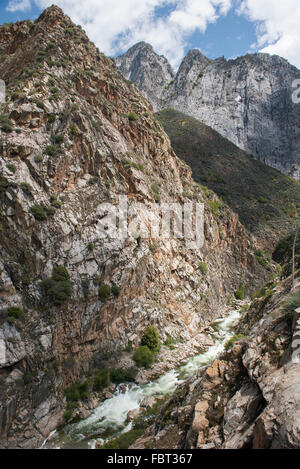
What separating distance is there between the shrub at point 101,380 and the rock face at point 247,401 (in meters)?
6.44

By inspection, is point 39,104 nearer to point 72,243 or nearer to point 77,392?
point 72,243

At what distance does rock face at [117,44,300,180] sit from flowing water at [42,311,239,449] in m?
84.2

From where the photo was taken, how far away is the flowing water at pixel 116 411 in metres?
13.5

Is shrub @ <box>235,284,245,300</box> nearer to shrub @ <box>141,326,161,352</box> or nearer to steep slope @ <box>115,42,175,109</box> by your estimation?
shrub @ <box>141,326,161,352</box>

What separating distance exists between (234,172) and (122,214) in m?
44.3

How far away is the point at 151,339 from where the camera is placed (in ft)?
68.0

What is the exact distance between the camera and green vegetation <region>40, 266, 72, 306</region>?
1758 centimetres

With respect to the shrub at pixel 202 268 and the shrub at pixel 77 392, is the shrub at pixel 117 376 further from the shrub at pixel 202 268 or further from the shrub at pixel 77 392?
the shrub at pixel 202 268

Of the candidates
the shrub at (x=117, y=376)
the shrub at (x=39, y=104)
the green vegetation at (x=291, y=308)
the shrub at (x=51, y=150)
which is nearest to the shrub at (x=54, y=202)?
the shrub at (x=51, y=150)

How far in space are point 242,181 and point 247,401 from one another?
56.9m

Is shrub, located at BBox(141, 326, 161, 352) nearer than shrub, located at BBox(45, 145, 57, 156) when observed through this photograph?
Yes

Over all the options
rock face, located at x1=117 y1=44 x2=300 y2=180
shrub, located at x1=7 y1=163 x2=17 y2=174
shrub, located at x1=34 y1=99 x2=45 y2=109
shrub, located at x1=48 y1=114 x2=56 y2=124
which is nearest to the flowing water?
shrub, located at x1=7 y1=163 x2=17 y2=174

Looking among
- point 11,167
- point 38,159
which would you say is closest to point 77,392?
point 11,167

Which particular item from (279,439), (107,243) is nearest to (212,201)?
(107,243)
